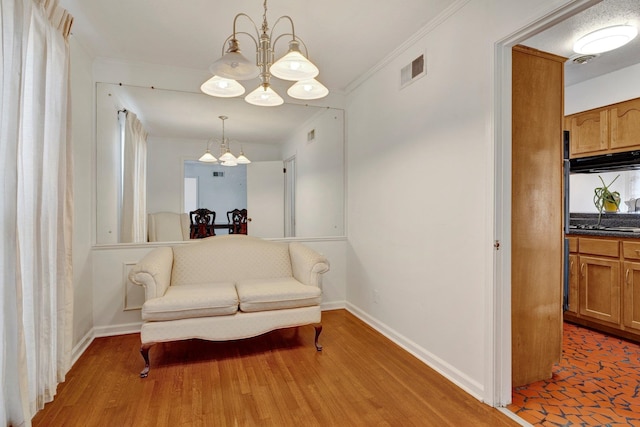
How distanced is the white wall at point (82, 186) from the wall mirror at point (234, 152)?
13 cm

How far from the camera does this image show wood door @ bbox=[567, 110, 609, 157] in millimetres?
3332

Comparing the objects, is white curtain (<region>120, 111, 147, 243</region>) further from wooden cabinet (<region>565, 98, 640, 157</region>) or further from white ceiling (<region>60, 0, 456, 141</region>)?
wooden cabinet (<region>565, 98, 640, 157</region>)

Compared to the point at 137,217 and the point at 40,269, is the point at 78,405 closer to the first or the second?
the point at 40,269

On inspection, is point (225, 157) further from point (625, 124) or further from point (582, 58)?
point (625, 124)

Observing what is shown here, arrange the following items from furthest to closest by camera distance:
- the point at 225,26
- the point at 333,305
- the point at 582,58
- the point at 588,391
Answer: the point at 333,305, the point at 582,58, the point at 225,26, the point at 588,391

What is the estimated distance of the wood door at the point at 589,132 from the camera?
333cm

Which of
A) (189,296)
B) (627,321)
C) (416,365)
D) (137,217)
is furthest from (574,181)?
(137,217)

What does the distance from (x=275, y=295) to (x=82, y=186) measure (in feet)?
5.98

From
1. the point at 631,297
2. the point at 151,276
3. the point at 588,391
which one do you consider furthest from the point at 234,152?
the point at 631,297

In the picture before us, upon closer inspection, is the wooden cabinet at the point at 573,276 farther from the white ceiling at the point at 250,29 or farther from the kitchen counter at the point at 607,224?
the white ceiling at the point at 250,29

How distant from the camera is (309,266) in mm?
2873

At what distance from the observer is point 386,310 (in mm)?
3029

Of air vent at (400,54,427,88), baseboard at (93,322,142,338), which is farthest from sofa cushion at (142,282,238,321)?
air vent at (400,54,427,88)

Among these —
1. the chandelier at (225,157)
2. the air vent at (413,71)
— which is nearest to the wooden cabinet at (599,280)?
the air vent at (413,71)
